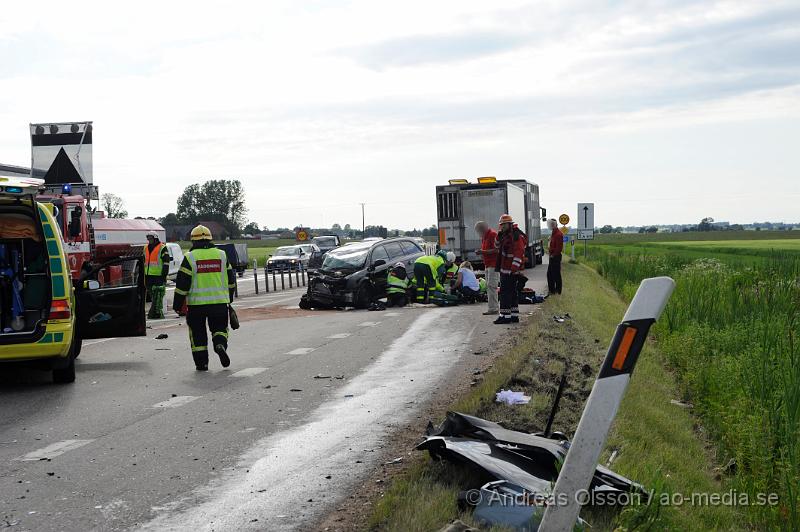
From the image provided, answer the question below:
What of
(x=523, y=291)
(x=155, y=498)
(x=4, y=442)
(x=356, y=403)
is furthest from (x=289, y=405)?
(x=523, y=291)

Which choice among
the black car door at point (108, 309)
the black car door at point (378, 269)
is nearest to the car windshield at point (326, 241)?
the black car door at point (378, 269)

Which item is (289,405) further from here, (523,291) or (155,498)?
(523,291)

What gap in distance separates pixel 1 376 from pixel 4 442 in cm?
414

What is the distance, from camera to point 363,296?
2208 centimetres

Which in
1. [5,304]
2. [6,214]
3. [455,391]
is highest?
[6,214]

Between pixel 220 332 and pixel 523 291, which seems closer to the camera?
pixel 220 332

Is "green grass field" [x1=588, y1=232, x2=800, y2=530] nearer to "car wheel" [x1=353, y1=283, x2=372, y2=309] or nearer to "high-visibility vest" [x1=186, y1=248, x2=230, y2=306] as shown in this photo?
"high-visibility vest" [x1=186, y1=248, x2=230, y2=306]

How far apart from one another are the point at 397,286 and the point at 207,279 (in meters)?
10.5

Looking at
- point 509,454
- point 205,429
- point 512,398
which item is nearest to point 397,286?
point 512,398

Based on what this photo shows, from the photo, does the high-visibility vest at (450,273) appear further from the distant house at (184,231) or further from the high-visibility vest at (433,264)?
the distant house at (184,231)

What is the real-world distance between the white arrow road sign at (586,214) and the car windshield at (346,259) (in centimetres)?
2389

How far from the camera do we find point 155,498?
19.6 ft

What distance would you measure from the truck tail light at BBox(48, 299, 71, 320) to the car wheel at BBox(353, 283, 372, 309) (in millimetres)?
11637

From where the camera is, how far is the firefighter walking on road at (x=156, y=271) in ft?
67.4
